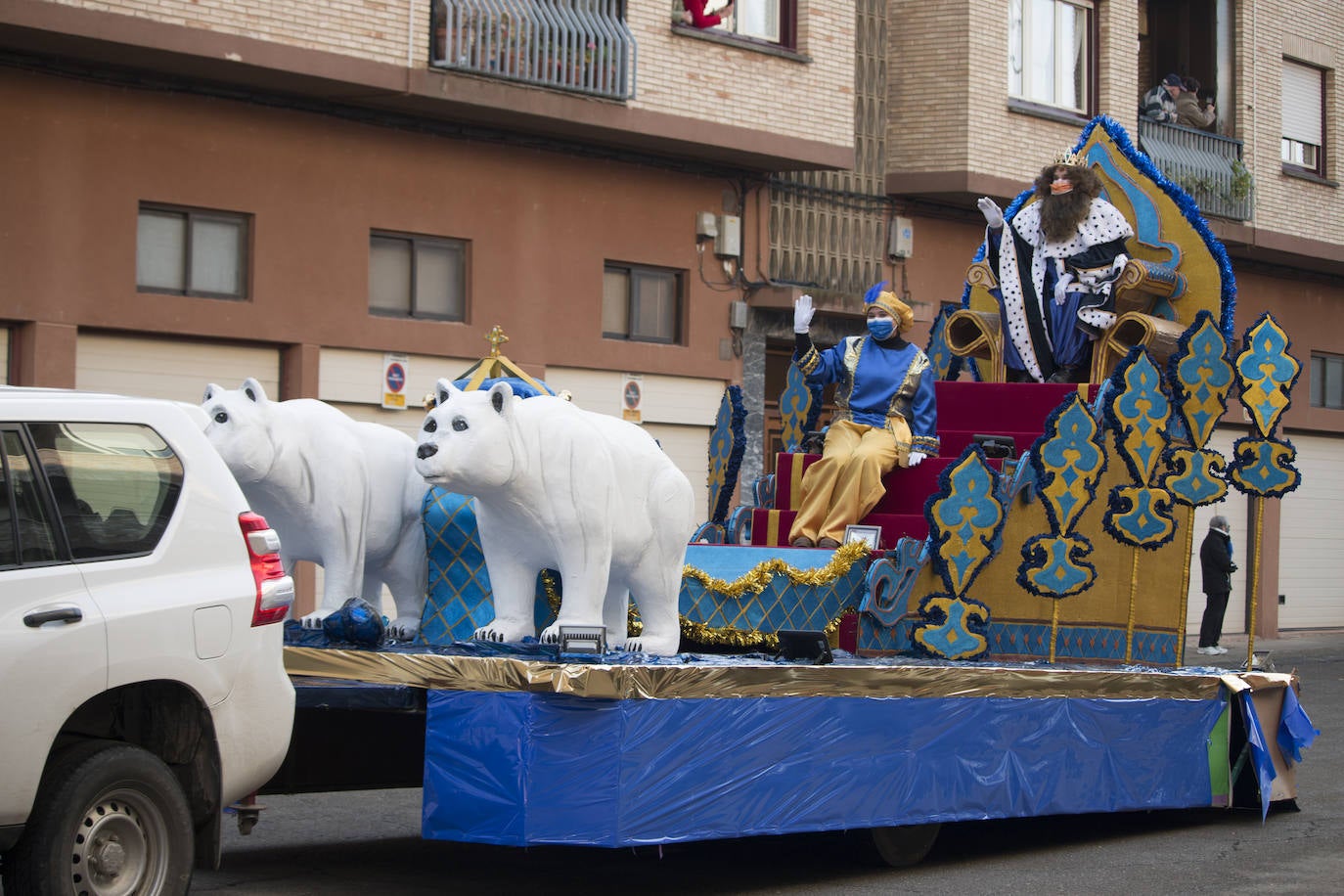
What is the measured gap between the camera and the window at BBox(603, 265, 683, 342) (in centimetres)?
1891

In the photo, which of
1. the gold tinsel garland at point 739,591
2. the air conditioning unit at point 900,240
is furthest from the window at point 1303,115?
the gold tinsel garland at point 739,591

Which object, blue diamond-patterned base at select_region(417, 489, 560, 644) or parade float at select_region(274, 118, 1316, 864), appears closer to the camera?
parade float at select_region(274, 118, 1316, 864)

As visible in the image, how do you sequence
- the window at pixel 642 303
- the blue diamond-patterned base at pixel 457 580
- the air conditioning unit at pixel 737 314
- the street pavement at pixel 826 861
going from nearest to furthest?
the street pavement at pixel 826 861 < the blue diamond-patterned base at pixel 457 580 < the window at pixel 642 303 < the air conditioning unit at pixel 737 314

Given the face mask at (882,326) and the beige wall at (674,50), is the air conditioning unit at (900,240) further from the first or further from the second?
the face mask at (882,326)

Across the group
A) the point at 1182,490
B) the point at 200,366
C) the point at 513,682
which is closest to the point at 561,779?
the point at 513,682

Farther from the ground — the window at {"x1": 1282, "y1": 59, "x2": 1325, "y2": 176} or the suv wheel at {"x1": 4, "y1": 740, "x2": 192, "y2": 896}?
the window at {"x1": 1282, "y1": 59, "x2": 1325, "y2": 176}

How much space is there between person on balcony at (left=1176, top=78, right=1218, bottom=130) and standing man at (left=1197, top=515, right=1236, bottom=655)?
7.51 meters

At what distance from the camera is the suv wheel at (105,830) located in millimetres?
5699

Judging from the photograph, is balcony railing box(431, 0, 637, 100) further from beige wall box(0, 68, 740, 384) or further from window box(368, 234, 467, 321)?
window box(368, 234, 467, 321)

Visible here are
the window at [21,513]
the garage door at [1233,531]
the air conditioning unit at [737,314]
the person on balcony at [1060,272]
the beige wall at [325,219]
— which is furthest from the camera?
the garage door at [1233,531]

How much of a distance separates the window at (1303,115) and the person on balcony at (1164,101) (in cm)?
214

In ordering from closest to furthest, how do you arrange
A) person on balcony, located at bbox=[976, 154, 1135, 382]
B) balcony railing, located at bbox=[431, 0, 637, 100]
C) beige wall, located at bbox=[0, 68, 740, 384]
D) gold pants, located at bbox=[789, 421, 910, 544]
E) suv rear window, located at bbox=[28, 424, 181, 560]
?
1. suv rear window, located at bbox=[28, 424, 181, 560]
2. gold pants, located at bbox=[789, 421, 910, 544]
3. person on balcony, located at bbox=[976, 154, 1135, 382]
4. beige wall, located at bbox=[0, 68, 740, 384]
5. balcony railing, located at bbox=[431, 0, 637, 100]

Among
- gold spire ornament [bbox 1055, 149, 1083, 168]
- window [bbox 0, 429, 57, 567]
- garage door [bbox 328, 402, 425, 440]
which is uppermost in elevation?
gold spire ornament [bbox 1055, 149, 1083, 168]

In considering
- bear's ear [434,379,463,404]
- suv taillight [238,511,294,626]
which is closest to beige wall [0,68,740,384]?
bear's ear [434,379,463,404]
